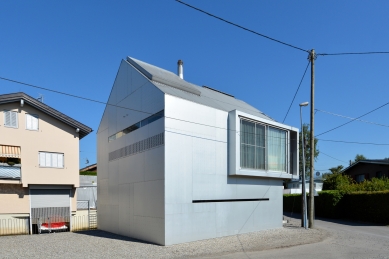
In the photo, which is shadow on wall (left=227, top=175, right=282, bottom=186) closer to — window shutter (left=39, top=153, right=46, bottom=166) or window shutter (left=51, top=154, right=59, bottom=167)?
window shutter (left=51, top=154, right=59, bottom=167)

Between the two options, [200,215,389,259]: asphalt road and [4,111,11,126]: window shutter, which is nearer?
[200,215,389,259]: asphalt road

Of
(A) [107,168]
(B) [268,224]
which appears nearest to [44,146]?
(A) [107,168]

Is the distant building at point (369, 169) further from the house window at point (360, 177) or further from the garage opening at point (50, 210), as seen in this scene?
the garage opening at point (50, 210)

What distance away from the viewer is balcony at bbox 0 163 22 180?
64.0ft

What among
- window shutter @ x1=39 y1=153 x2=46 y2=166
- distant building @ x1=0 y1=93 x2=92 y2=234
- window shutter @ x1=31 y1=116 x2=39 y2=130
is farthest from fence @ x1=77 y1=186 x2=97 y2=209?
window shutter @ x1=31 y1=116 x2=39 y2=130

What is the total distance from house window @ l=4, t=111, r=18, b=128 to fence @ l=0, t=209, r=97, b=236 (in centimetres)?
544

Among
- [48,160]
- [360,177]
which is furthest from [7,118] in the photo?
[360,177]

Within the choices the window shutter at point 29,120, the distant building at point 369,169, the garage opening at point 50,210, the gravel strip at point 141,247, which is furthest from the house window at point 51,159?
the distant building at point 369,169

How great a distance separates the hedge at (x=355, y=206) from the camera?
21.3 m

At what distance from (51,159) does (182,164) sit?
37.8ft

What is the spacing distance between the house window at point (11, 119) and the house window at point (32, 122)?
2.31ft

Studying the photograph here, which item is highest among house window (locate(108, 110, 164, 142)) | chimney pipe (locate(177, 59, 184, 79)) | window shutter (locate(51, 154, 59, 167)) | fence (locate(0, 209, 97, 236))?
chimney pipe (locate(177, 59, 184, 79))

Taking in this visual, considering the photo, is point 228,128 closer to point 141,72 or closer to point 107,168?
point 141,72

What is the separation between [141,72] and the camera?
16938 millimetres
